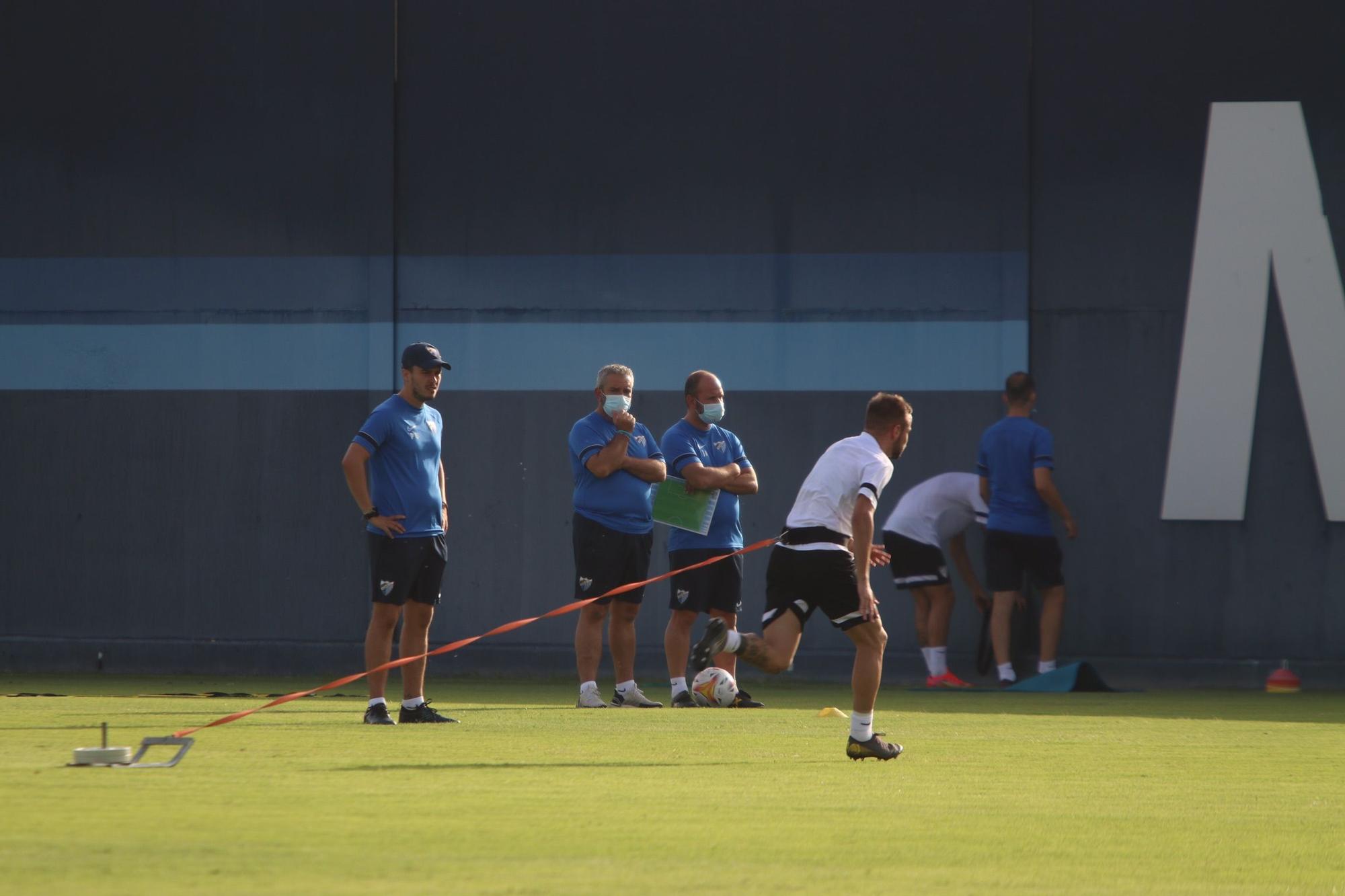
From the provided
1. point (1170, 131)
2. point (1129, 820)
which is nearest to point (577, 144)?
point (1170, 131)

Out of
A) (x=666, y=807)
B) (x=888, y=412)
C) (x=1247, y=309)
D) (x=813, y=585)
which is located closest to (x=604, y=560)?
(x=813, y=585)

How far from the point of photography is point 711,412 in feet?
34.4

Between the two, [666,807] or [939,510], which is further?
[939,510]

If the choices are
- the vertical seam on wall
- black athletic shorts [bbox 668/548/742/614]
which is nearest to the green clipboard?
black athletic shorts [bbox 668/548/742/614]

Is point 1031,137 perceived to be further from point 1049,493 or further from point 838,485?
point 838,485

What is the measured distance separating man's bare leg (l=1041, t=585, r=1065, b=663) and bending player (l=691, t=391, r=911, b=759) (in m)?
5.36

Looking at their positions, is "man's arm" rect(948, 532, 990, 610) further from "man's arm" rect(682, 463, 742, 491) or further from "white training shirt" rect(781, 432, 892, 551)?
"white training shirt" rect(781, 432, 892, 551)

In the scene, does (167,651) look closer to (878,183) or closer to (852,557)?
(878,183)

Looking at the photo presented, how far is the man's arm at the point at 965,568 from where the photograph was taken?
13227mm

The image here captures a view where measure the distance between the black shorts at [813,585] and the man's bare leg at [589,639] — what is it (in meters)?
2.52

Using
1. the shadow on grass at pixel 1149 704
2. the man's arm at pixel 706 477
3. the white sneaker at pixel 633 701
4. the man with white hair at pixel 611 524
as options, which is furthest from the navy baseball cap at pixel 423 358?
the shadow on grass at pixel 1149 704

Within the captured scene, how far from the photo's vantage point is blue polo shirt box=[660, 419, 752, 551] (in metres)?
10.5

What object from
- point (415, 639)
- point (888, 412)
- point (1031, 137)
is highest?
point (1031, 137)

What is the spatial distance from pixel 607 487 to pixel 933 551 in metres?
3.56
